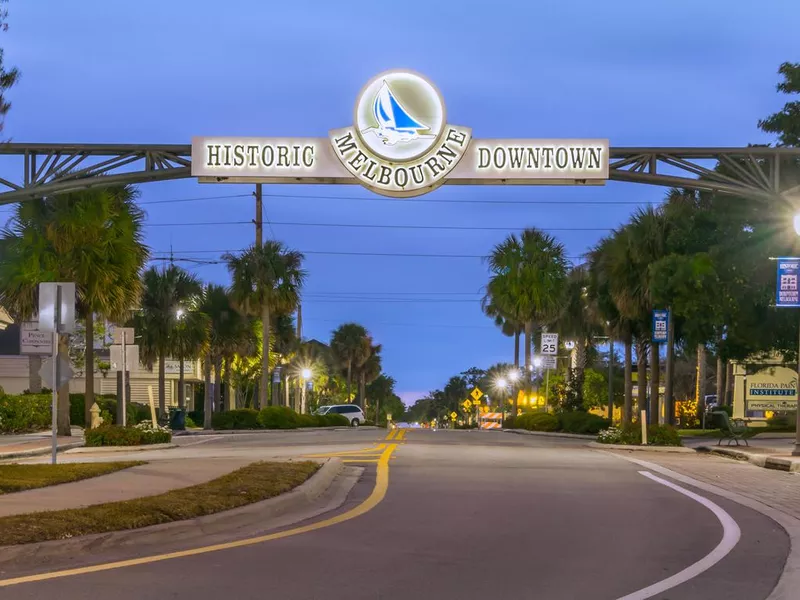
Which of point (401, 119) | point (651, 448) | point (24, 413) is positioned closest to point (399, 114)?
point (401, 119)

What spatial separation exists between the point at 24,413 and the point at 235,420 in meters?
12.9

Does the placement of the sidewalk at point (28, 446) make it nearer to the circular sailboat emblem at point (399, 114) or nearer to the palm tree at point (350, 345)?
the circular sailboat emblem at point (399, 114)

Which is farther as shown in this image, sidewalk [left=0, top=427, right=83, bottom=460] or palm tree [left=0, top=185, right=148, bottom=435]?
palm tree [left=0, top=185, right=148, bottom=435]

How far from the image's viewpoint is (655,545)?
10.1 meters

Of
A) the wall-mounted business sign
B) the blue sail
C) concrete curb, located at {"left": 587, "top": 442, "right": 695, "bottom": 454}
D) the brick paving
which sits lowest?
concrete curb, located at {"left": 587, "top": 442, "right": 695, "bottom": 454}

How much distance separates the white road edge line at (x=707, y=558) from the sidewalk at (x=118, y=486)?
19.7 feet

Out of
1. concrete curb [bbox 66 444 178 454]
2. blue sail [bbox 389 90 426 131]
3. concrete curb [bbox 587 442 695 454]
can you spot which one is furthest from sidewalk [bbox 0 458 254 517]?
concrete curb [bbox 587 442 695 454]

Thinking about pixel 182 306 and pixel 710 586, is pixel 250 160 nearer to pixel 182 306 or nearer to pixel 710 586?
pixel 710 586

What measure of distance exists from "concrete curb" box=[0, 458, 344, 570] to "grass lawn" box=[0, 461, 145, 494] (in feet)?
10.7

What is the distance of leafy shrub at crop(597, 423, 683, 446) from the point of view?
95.2 feet

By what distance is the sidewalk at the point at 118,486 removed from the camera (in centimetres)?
1121

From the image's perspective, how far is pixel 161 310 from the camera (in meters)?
51.0

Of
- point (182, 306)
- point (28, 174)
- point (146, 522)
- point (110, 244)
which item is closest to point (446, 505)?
point (146, 522)

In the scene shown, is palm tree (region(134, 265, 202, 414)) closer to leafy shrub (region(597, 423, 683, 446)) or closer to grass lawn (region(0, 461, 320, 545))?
leafy shrub (region(597, 423, 683, 446))
